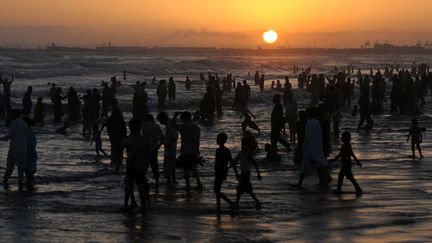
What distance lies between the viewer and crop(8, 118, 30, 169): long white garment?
13.7m

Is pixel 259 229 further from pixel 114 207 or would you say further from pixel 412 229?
pixel 114 207

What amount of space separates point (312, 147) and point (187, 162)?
211 cm

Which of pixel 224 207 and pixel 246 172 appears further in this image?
pixel 224 207

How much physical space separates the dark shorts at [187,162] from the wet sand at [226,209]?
0.45 metres

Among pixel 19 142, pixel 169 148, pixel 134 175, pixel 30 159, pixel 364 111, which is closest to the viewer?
pixel 134 175

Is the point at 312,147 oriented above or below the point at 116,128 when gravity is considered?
above

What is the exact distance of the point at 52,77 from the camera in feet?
247

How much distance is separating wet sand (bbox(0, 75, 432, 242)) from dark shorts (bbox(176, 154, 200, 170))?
453 mm

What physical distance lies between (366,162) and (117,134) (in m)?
5.44

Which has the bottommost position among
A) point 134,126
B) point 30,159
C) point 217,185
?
point 30,159

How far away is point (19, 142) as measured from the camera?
45.0 feet

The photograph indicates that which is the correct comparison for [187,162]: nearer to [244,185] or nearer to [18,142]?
[244,185]

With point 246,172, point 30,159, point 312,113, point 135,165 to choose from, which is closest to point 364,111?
point 312,113

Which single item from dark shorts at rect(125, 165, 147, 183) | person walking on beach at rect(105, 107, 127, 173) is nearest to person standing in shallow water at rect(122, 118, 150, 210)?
dark shorts at rect(125, 165, 147, 183)
